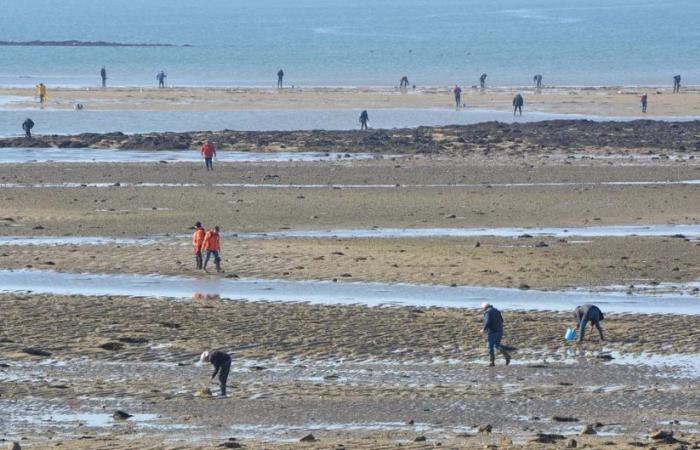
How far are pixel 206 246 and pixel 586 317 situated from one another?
8.78m

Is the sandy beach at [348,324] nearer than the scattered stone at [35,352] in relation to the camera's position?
Yes

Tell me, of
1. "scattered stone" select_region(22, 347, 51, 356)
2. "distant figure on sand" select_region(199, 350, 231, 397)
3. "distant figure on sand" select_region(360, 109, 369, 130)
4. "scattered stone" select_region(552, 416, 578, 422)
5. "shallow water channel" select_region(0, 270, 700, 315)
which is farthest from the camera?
"distant figure on sand" select_region(360, 109, 369, 130)

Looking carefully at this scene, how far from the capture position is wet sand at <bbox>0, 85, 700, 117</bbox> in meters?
68.7

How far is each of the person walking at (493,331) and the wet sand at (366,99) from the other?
4378cm

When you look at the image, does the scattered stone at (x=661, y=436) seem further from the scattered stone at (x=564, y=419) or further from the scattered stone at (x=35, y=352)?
the scattered stone at (x=35, y=352)

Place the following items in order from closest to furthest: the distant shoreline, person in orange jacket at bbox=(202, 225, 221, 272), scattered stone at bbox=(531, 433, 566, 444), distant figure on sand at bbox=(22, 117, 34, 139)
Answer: scattered stone at bbox=(531, 433, 566, 444)
person in orange jacket at bbox=(202, 225, 221, 272)
distant figure on sand at bbox=(22, 117, 34, 139)
the distant shoreline

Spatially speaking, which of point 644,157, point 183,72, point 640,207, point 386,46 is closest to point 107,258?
point 640,207

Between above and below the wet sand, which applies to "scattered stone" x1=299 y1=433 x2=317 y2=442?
below

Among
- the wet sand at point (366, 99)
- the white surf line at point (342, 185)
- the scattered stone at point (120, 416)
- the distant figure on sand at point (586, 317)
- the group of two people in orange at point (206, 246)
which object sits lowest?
the scattered stone at point (120, 416)

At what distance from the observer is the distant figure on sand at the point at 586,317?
21.9 m

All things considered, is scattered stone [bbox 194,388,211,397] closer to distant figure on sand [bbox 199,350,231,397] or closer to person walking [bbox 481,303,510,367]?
distant figure on sand [bbox 199,350,231,397]

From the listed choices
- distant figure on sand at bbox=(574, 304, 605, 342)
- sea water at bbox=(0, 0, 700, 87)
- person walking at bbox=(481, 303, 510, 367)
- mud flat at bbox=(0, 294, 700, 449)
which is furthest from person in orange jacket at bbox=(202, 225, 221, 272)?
sea water at bbox=(0, 0, 700, 87)

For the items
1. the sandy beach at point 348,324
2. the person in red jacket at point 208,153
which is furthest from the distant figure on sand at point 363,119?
the sandy beach at point 348,324

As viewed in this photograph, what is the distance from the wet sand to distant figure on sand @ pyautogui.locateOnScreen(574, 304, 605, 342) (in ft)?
139
